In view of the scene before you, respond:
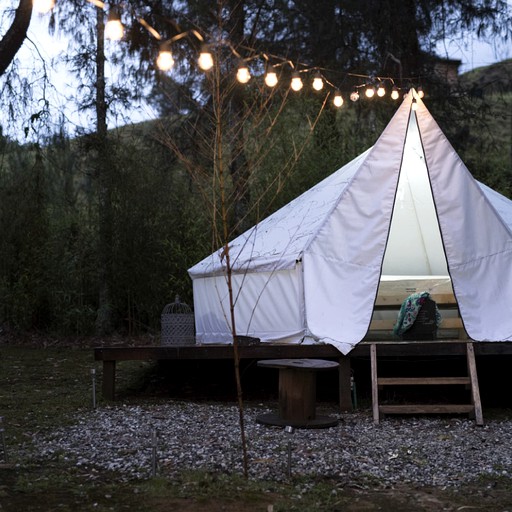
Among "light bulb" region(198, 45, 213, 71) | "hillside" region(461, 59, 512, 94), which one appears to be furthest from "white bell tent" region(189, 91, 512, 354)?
"hillside" region(461, 59, 512, 94)

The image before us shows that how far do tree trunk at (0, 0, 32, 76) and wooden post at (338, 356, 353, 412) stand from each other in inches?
181

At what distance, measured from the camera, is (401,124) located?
21.2ft

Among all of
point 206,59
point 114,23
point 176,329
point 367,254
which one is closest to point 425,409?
point 367,254

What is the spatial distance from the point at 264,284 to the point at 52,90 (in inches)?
156

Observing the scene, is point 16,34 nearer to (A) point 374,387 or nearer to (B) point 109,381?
(B) point 109,381

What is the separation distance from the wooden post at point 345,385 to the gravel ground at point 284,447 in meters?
0.17

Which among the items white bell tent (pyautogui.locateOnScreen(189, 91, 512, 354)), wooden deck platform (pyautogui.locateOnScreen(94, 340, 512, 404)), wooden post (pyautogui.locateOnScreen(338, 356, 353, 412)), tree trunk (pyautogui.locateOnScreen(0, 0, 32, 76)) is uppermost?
tree trunk (pyautogui.locateOnScreen(0, 0, 32, 76))

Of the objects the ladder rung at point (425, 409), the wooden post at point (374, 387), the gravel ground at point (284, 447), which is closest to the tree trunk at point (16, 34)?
the gravel ground at point (284, 447)

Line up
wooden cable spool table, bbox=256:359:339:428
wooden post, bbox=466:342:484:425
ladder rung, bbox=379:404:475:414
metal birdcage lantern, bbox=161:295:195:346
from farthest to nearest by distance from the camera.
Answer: metal birdcage lantern, bbox=161:295:195:346
ladder rung, bbox=379:404:475:414
wooden post, bbox=466:342:484:425
wooden cable spool table, bbox=256:359:339:428

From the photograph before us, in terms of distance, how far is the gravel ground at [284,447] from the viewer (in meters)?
3.86

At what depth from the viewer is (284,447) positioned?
429 centimetres

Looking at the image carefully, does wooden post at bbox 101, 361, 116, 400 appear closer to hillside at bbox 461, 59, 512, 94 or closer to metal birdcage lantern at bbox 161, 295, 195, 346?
metal birdcage lantern at bbox 161, 295, 195, 346

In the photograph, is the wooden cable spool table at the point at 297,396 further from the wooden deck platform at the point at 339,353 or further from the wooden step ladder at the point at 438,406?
the wooden deck platform at the point at 339,353

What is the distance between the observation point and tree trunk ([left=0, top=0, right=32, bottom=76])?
306 inches
